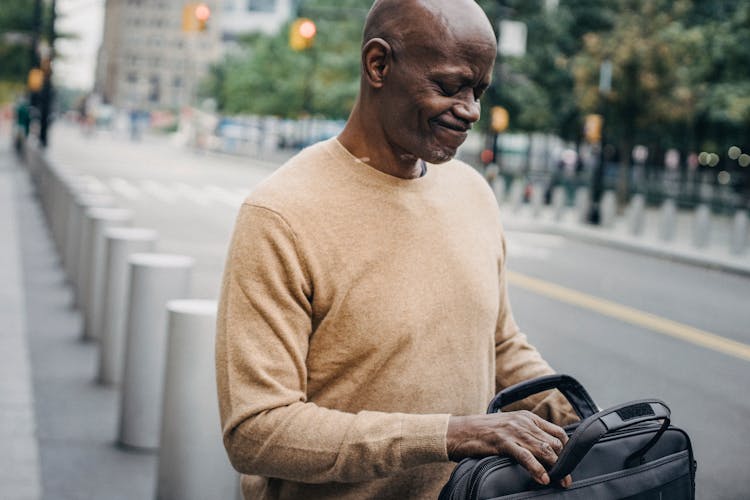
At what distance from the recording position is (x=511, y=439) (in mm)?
1929

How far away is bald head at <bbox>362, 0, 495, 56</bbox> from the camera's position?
2113 millimetres

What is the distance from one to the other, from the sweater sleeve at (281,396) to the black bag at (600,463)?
0.10m

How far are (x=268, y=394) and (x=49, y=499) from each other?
3.04 meters

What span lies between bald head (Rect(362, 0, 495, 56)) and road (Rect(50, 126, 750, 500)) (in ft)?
14.2

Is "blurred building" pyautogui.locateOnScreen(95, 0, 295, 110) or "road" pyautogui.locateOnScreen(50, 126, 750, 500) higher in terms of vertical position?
"blurred building" pyautogui.locateOnScreen(95, 0, 295, 110)

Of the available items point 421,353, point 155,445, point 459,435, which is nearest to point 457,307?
point 421,353

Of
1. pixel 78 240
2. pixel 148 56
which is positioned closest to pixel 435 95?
pixel 78 240

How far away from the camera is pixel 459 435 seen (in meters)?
1.96

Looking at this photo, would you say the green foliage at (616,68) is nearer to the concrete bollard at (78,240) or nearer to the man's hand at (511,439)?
the concrete bollard at (78,240)

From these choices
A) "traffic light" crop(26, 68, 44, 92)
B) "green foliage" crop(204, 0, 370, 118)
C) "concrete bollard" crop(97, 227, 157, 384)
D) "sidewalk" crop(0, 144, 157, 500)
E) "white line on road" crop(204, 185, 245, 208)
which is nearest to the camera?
"sidewalk" crop(0, 144, 157, 500)

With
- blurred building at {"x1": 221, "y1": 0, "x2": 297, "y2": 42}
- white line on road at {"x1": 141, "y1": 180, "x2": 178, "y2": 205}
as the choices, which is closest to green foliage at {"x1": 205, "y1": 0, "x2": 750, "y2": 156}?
white line on road at {"x1": 141, "y1": 180, "x2": 178, "y2": 205}

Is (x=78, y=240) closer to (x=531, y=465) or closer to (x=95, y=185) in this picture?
(x=531, y=465)

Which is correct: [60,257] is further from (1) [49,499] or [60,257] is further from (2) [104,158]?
(2) [104,158]

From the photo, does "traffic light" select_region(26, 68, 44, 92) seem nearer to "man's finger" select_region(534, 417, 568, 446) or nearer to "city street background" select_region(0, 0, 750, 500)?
"city street background" select_region(0, 0, 750, 500)
